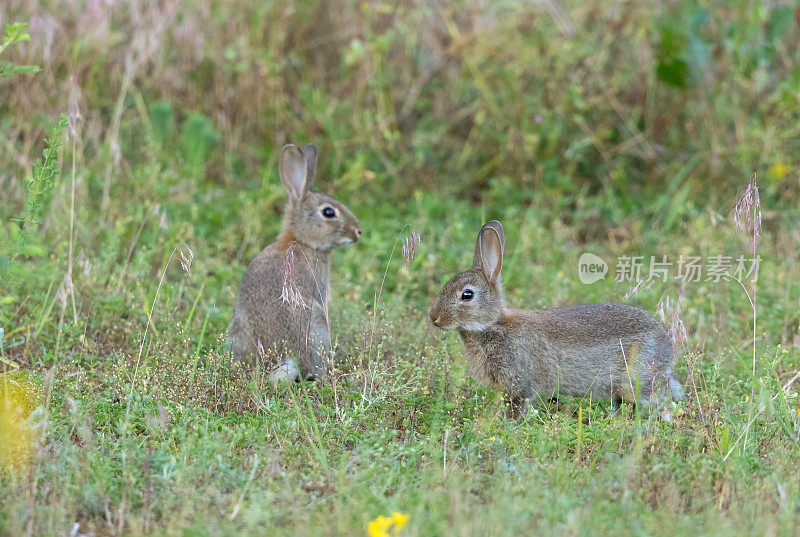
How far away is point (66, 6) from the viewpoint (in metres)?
7.87

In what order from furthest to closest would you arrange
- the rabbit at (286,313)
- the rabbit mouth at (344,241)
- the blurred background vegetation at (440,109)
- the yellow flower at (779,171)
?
the yellow flower at (779,171) < the blurred background vegetation at (440,109) < the rabbit mouth at (344,241) < the rabbit at (286,313)

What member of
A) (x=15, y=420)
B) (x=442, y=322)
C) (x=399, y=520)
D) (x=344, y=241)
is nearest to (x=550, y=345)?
(x=442, y=322)

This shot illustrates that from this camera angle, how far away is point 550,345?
4930 mm

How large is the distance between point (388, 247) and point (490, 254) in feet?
5.86

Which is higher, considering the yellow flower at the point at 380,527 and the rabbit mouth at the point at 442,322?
the rabbit mouth at the point at 442,322

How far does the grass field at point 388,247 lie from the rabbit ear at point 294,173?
71 cm

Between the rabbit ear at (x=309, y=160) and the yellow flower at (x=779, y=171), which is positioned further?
the yellow flower at (x=779, y=171)

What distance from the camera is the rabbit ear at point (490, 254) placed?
5.03m

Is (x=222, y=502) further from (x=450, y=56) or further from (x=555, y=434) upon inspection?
(x=450, y=56)

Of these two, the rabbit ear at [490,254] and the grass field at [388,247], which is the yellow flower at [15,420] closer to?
the grass field at [388,247]

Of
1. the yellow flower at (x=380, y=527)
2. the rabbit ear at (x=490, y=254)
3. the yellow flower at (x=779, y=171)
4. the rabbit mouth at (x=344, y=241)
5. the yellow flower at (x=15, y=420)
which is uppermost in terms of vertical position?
the yellow flower at (x=779, y=171)

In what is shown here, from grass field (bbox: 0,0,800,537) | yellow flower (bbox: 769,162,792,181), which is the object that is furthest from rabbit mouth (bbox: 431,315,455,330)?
yellow flower (bbox: 769,162,792,181)

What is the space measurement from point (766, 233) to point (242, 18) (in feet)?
15.2

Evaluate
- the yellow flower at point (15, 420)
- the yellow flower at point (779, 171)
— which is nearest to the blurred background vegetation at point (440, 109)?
the yellow flower at point (779, 171)
